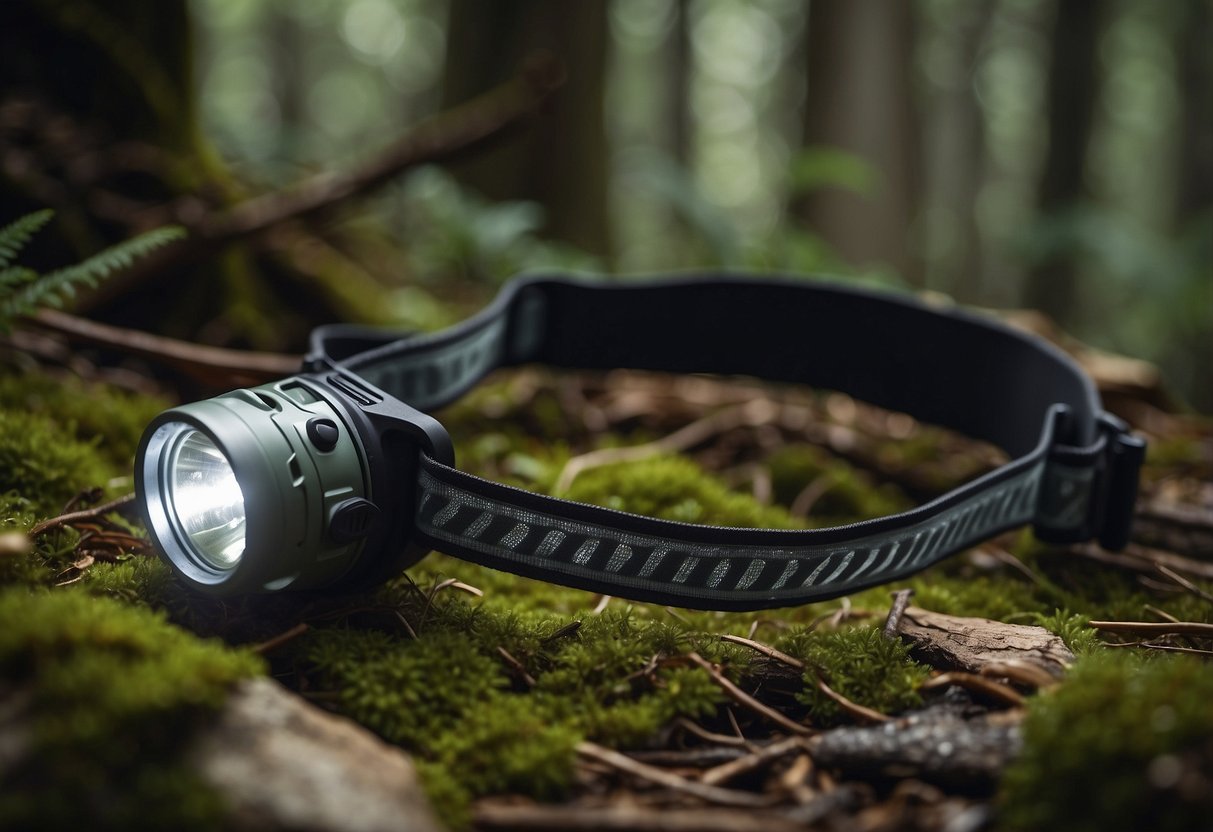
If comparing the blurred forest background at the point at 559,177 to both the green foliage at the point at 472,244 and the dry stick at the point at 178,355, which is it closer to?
the green foliage at the point at 472,244

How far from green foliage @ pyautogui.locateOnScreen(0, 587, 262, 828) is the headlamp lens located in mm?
271

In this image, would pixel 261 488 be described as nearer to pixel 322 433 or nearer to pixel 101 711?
pixel 322 433

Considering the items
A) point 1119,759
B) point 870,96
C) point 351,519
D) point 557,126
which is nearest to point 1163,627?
point 1119,759

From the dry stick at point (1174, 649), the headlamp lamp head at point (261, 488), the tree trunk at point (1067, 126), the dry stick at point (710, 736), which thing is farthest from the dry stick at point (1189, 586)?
the tree trunk at point (1067, 126)

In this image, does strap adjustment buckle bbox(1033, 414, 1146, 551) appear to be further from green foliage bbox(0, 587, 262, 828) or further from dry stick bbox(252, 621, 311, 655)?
green foliage bbox(0, 587, 262, 828)

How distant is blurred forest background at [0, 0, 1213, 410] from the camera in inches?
128

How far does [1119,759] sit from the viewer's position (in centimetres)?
118

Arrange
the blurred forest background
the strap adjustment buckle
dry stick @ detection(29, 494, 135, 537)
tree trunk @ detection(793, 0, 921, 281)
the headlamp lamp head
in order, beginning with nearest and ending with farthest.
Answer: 1. the headlamp lamp head
2. dry stick @ detection(29, 494, 135, 537)
3. the strap adjustment buckle
4. the blurred forest background
5. tree trunk @ detection(793, 0, 921, 281)

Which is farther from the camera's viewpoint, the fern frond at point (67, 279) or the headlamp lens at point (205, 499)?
the fern frond at point (67, 279)

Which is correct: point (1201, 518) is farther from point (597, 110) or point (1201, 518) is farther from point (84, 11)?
point (597, 110)

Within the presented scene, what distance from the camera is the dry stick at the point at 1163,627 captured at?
1.87 m

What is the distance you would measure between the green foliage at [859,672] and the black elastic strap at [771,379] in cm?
11

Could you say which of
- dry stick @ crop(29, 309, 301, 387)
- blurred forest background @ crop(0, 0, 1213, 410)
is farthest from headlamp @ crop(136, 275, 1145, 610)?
blurred forest background @ crop(0, 0, 1213, 410)

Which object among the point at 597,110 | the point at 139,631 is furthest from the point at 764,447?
the point at 597,110
